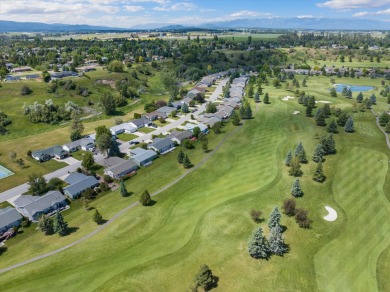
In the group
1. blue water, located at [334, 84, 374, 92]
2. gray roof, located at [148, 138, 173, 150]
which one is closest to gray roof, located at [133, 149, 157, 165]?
gray roof, located at [148, 138, 173, 150]

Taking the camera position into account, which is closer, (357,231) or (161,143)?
(357,231)

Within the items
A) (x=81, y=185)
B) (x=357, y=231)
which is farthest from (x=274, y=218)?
(x=81, y=185)

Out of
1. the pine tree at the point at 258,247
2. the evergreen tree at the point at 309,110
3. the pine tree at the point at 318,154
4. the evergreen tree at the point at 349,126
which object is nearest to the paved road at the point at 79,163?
the evergreen tree at the point at 309,110

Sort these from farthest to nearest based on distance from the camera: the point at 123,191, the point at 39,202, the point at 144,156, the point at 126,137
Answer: the point at 126,137 → the point at 144,156 → the point at 123,191 → the point at 39,202

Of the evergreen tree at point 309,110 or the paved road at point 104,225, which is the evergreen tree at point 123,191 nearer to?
the paved road at point 104,225

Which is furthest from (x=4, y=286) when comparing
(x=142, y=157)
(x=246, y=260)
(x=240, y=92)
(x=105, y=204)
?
(x=240, y=92)

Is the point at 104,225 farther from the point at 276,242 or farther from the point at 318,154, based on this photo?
the point at 318,154

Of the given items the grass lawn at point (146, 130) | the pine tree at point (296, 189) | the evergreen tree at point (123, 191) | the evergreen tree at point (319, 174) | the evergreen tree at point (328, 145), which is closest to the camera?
the pine tree at point (296, 189)
